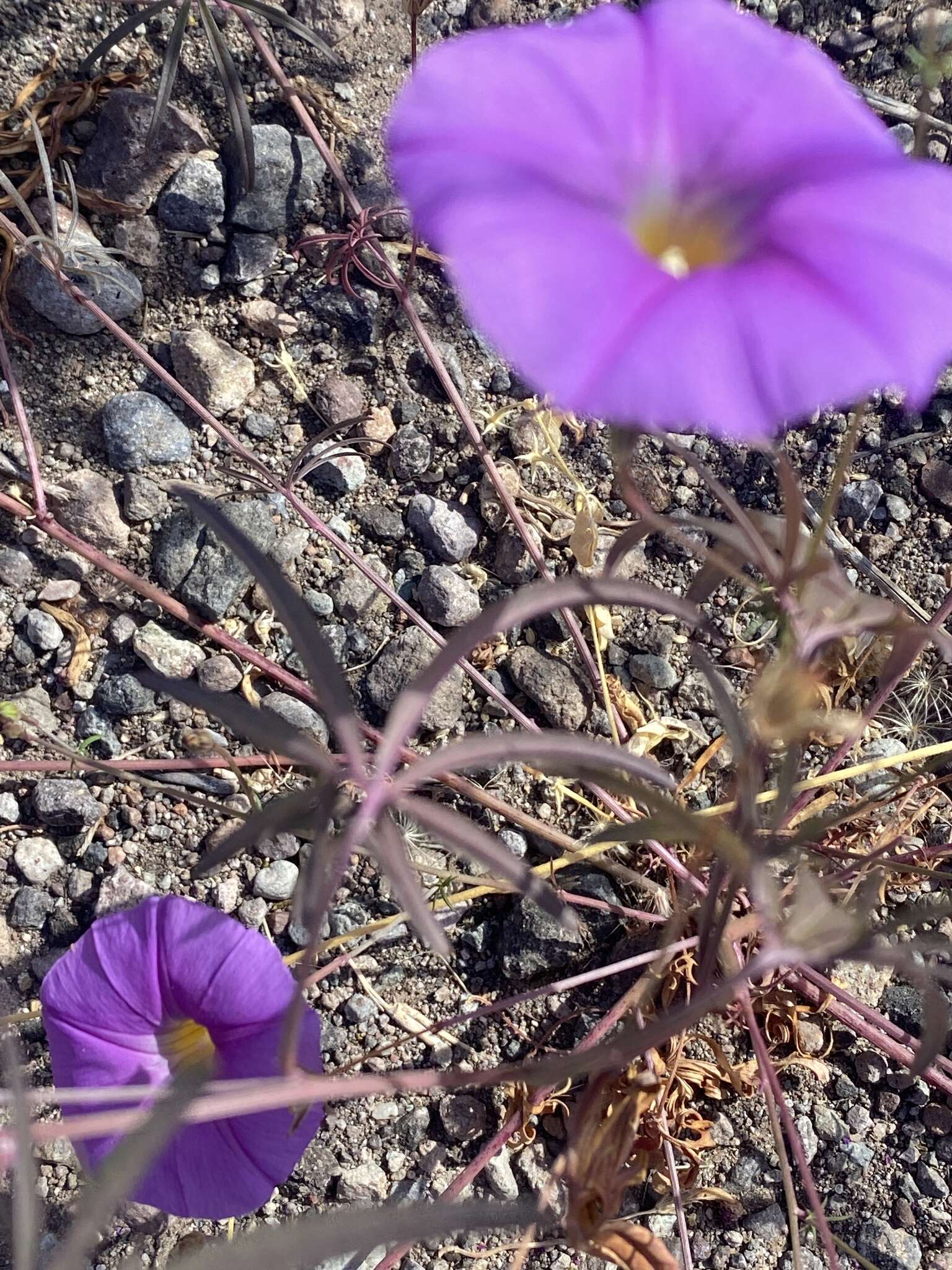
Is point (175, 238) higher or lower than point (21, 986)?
higher

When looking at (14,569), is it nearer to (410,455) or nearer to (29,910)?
(29,910)

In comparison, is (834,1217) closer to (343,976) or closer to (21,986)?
(343,976)

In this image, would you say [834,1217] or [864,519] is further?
[864,519]

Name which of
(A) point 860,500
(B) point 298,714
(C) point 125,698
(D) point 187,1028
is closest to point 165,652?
(C) point 125,698

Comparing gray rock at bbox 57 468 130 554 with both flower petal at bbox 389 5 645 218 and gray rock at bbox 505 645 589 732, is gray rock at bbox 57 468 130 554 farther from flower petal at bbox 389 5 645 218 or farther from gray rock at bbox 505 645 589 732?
flower petal at bbox 389 5 645 218

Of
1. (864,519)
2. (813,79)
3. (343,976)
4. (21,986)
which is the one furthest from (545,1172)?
(813,79)
